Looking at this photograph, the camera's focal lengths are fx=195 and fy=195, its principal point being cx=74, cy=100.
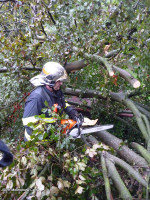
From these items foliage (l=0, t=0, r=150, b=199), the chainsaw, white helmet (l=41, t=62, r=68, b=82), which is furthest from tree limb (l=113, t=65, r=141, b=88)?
white helmet (l=41, t=62, r=68, b=82)

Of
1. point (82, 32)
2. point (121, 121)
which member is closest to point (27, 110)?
point (82, 32)

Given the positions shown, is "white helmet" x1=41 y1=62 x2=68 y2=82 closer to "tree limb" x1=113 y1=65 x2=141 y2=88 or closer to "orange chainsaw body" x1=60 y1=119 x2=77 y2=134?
"orange chainsaw body" x1=60 y1=119 x2=77 y2=134

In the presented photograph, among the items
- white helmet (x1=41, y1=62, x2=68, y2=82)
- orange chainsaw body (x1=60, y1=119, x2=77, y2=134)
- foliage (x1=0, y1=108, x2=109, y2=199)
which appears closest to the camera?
foliage (x1=0, y1=108, x2=109, y2=199)

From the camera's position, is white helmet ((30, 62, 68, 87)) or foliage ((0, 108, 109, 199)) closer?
foliage ((0, 108, 109, 199))

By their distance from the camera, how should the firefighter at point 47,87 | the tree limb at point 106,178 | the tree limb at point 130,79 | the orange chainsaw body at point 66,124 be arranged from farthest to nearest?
the firefighter at point 47,87 → the tree limb at point 130,79 → the orange chainsaw body at point 66,124 → the tree limb at point 106,178

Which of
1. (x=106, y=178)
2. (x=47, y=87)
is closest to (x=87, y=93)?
(x=47, y=87)

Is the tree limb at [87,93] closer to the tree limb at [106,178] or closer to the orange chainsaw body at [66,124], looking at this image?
the orange chainsaw body at [66,124]

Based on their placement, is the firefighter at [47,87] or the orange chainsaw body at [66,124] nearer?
the orange chainsaw body at [66,124]

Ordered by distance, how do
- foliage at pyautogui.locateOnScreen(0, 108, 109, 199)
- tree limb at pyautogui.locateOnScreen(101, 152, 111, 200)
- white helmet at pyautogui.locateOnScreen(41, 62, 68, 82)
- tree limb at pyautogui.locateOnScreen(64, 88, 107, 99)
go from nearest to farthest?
foliage at pyautogui.locateOnScreen(0, 108, 109, 199), tree limb at pyautogui.locateOnScreen(101, 152, 111, 200), white helmet at pyautogui.locateOnScreen(41, 62, 68, 82), tree limb at pyautogui.locateOnScreen(64, 88, 107, 99)

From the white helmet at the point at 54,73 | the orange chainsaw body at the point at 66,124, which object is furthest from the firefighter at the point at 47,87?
the orange chainsaw body at the point at 66,124

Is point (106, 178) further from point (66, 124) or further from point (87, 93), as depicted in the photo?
point (87, 93)

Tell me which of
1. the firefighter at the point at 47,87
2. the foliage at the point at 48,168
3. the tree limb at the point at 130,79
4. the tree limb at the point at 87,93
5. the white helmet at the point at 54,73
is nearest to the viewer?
the foliage at the point at 48,168

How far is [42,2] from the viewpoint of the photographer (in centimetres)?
300

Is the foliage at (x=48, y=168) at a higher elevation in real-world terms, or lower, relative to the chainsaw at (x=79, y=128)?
lower
